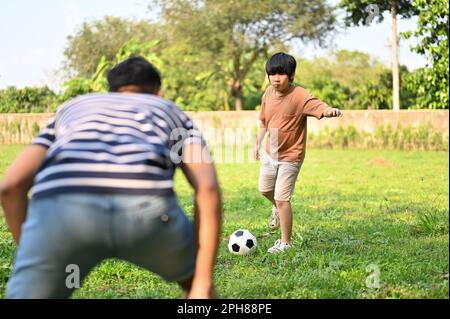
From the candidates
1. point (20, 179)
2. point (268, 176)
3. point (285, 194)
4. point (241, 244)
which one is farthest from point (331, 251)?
point (20, 179)

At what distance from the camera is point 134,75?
8.10 feet

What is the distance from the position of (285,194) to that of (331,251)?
23.4 inches

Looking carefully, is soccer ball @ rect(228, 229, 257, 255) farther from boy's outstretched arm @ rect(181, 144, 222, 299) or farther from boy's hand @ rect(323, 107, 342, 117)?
boy's outstretched arm @ rect(181, 144, 222, 299)

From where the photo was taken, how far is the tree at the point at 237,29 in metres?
33.5

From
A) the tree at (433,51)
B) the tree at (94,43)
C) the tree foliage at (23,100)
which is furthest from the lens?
Result: the tree at (94,43)

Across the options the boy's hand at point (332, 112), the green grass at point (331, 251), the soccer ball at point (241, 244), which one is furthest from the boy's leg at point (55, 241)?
the boy's hand at point (332, 112)

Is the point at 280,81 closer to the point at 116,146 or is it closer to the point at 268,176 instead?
the point at 268,176

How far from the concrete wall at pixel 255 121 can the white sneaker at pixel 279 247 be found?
52.5 feet

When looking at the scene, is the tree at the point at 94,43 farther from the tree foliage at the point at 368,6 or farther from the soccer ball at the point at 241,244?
the soccer ball at the point at 241,244

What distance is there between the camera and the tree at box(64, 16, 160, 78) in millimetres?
45500

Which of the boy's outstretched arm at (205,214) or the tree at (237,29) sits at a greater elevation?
the tree at (237,29)

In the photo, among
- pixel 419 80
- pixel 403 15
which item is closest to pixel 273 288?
pixel 419 80

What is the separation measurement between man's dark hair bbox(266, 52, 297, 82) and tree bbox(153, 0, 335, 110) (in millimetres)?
27832
